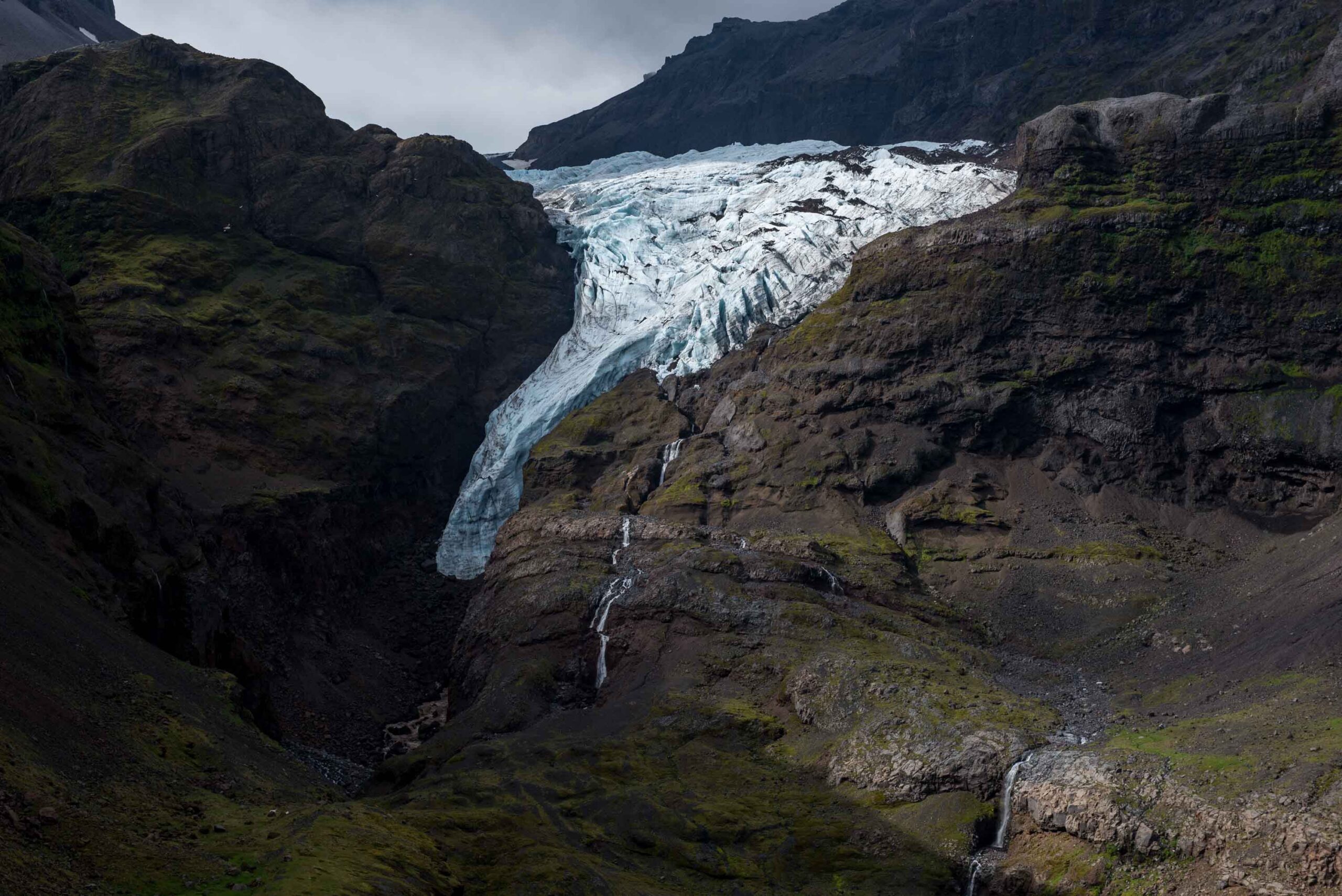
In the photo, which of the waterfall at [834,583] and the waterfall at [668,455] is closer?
the waterfall at [834,583]

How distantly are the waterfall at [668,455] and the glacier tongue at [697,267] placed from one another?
48.0ft

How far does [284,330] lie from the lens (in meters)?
117

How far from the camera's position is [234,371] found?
359ft

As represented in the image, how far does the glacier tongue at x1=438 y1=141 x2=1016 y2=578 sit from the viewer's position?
122125 millimetres

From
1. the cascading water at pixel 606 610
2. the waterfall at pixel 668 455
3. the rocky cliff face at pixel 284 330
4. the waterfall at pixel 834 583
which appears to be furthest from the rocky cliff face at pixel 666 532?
the cascading water at pixel 606 610

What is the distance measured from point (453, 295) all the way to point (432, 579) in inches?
1479

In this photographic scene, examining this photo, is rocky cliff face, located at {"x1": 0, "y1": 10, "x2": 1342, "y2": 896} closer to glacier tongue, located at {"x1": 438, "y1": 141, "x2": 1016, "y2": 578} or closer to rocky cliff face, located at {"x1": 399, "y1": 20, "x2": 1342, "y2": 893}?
rocky cliff face, located at {"x1": 399, "y1": 20, "x2": 1342, "y2": 893}

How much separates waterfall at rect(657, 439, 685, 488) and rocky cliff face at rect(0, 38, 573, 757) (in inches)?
850

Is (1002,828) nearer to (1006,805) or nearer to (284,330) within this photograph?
(1006,805)

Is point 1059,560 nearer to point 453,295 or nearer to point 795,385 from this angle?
point 795,385

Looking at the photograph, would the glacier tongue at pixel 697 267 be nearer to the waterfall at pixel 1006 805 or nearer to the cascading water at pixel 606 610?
the cascading water at pixel 606 610

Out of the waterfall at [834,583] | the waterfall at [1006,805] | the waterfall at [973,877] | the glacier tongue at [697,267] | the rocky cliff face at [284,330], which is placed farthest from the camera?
the glacier tongue at [697,267]

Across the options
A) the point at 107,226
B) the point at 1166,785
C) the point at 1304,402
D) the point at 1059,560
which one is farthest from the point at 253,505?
the point at 1304,402

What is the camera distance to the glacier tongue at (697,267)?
401 ft
